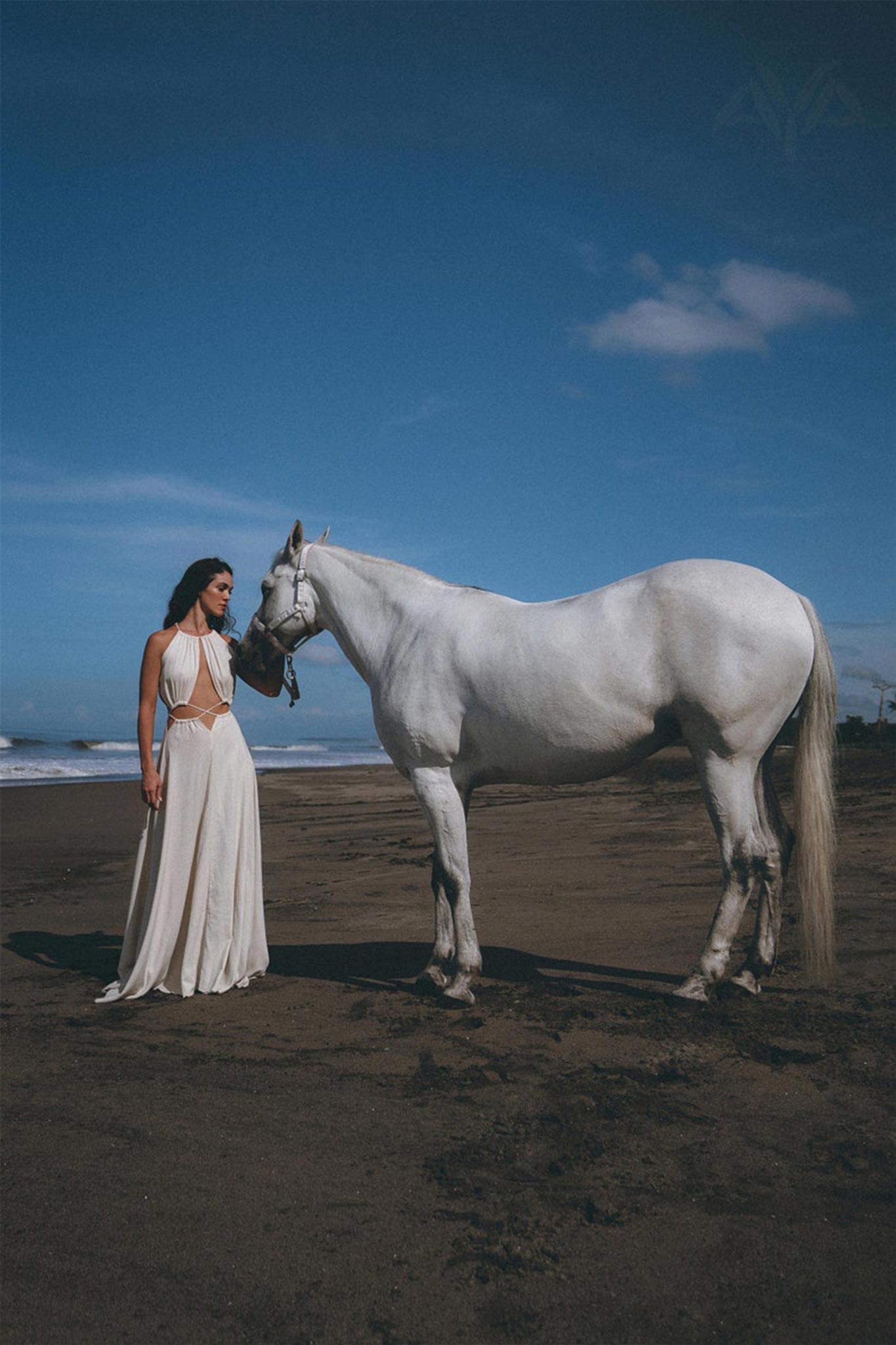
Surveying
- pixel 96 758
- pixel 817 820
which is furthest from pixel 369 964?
pixel 96 758

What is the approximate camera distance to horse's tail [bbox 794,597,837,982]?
4.55 meters

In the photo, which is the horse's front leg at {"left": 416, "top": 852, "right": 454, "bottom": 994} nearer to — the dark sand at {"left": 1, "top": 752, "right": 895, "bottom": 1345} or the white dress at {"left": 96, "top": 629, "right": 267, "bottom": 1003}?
the dark sand at {"left": 1, "top": 752, "right": 895, "bottom": 1345}

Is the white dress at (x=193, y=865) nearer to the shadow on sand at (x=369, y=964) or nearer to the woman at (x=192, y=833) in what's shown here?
the woman at (x=192, y=833)

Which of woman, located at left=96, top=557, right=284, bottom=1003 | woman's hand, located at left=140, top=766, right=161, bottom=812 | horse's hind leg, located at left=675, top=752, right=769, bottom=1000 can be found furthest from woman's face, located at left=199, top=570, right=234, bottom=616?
horse's hind leg, located at left=675, top=752, right=769, bottom=1000

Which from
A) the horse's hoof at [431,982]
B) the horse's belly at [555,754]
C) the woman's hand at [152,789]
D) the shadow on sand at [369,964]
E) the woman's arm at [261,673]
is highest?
the woman's arm at [261,673]

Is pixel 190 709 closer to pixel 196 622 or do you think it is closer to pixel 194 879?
pixel 196 622

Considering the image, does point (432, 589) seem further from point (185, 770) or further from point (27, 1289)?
point (27, 1289)

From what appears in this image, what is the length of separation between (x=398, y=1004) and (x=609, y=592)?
2378mm

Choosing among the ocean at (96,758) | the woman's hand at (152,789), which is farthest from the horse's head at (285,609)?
the ocean at (96,758)

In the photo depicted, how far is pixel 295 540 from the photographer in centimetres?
545

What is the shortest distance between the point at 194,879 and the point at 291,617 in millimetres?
1605

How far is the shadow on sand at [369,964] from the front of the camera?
5.03 metres

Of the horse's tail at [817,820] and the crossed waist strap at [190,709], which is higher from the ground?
the crossed waist strap at [190,709]

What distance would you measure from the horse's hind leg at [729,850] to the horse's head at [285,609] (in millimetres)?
2446
